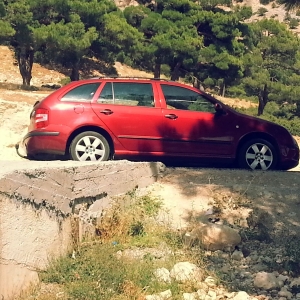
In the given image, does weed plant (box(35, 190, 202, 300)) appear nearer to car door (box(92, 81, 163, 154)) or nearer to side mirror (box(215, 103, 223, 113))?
car door (box(92, 81, 163, 154))

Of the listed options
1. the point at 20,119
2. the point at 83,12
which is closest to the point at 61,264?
the point at 20,119

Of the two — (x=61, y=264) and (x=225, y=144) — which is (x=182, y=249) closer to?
(x=61, y=264)

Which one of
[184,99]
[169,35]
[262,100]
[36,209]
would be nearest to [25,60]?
[169,35]

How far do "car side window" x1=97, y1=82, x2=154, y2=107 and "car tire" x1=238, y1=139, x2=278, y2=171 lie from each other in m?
1.68

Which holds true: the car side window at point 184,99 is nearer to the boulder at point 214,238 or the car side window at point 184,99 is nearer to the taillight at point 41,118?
the taillight at point 41,118

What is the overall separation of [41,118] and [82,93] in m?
0.73

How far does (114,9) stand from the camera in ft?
105

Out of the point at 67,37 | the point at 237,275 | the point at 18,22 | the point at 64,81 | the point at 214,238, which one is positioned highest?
the point at 18,22

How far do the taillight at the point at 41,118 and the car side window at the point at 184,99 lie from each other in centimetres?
188

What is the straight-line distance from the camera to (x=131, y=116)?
31.8 ft

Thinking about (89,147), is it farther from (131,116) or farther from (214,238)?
(214,238)

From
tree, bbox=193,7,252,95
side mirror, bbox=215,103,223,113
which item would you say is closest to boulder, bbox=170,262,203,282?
side mirror, bbox=215,103,223,113

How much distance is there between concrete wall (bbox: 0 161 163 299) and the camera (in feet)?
19.5

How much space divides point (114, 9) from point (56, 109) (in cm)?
2349
